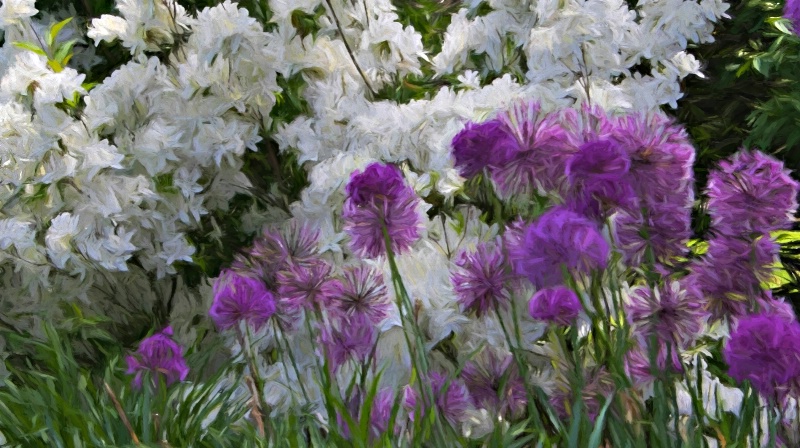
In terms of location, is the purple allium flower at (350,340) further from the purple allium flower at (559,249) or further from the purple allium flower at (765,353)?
the purple allium flower at (765,353)

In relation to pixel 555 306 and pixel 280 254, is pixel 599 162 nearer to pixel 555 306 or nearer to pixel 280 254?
pixel 555 306

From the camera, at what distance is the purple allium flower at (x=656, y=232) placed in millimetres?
2223

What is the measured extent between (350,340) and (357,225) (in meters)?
0.30

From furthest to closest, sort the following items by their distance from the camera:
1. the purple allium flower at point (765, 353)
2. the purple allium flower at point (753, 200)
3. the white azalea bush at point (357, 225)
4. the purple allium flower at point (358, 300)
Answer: the purple allium flower at point (358, 300), the white azalea bush at point (357, 225), the purple allium flower at point (753, 200), the purple allium flower at point (765, 353)

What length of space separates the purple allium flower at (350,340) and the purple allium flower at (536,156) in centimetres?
54

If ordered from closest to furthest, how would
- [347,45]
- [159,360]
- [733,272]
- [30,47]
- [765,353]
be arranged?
[765,353] < [733,272] < [159,360] < [30,47] < [347,45]

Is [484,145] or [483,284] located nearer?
[484,145]

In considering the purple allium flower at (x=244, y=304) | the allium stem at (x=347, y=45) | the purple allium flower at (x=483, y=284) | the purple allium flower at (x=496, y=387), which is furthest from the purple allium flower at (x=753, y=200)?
the allium stem at (x=347, y=45)

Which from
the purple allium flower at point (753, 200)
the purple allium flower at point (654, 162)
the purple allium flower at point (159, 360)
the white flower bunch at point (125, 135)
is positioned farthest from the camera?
the white flower bunch at point (125, 135)

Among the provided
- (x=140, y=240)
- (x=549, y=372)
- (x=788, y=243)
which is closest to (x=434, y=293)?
(x=549, y=372)

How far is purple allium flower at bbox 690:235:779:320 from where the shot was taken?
2.26 meters

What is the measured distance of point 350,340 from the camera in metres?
2.50

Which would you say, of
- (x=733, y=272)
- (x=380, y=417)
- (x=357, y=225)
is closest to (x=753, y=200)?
(x=733, y=272)

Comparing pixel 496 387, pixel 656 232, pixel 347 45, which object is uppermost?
pixel 656 232
